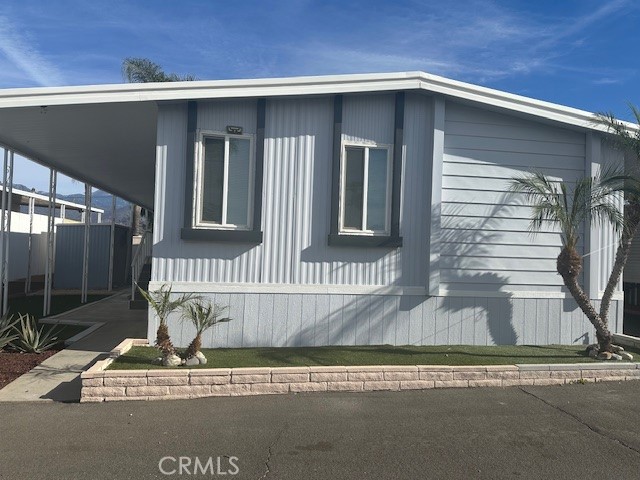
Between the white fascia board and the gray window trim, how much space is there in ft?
1.28

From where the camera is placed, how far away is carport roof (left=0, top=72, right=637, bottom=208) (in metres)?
7.74

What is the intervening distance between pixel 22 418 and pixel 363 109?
252 inches

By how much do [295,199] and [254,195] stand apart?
2.18 feet

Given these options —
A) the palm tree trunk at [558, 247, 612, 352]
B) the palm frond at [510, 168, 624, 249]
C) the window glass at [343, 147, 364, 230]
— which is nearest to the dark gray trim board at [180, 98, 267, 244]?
the window glass at [343, 147, 364, 230]

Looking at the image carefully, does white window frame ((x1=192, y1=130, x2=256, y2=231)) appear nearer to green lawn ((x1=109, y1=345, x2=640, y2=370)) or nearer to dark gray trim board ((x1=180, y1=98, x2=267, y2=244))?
dark gray trim board ((x1=180, y1=98, x2=267, y2=244))

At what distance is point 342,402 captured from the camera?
6008 millimetres

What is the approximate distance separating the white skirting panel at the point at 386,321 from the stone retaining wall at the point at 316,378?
5.37 feet

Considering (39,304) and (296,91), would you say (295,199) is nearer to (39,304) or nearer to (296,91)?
(296,91)

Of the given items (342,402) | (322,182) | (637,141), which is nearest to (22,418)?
(342,402)

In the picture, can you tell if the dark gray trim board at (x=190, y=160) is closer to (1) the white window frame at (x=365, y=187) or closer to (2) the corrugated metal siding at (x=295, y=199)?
(2) the corrugated metal siding at (x=295, y=199)

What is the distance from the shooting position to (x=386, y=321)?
8.53m

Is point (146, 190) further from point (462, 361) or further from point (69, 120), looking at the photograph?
point (462, 361)

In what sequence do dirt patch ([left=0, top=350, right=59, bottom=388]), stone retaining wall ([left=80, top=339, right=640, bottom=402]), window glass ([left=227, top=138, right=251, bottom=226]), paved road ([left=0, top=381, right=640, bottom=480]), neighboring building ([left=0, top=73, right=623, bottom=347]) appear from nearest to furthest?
paved road ([left=0, top=381, right=640, bottom=480]) < stone retaining wall ([left=80, top=339, right=640, bottom=402]) < dirt patch ([left=0, top=350, right=59, bottom=388]) < neighboring building ([left=0, top=73, right=623, bottom=347]) < window glass ([left=227, top=138, right=251, bottom=226])

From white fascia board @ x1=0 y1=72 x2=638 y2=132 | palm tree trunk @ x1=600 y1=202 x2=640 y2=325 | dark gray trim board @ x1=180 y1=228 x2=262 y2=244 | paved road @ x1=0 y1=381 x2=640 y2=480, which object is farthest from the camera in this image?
dark gray trim board @ x1=180 y1=228 x2=262 y2=244
